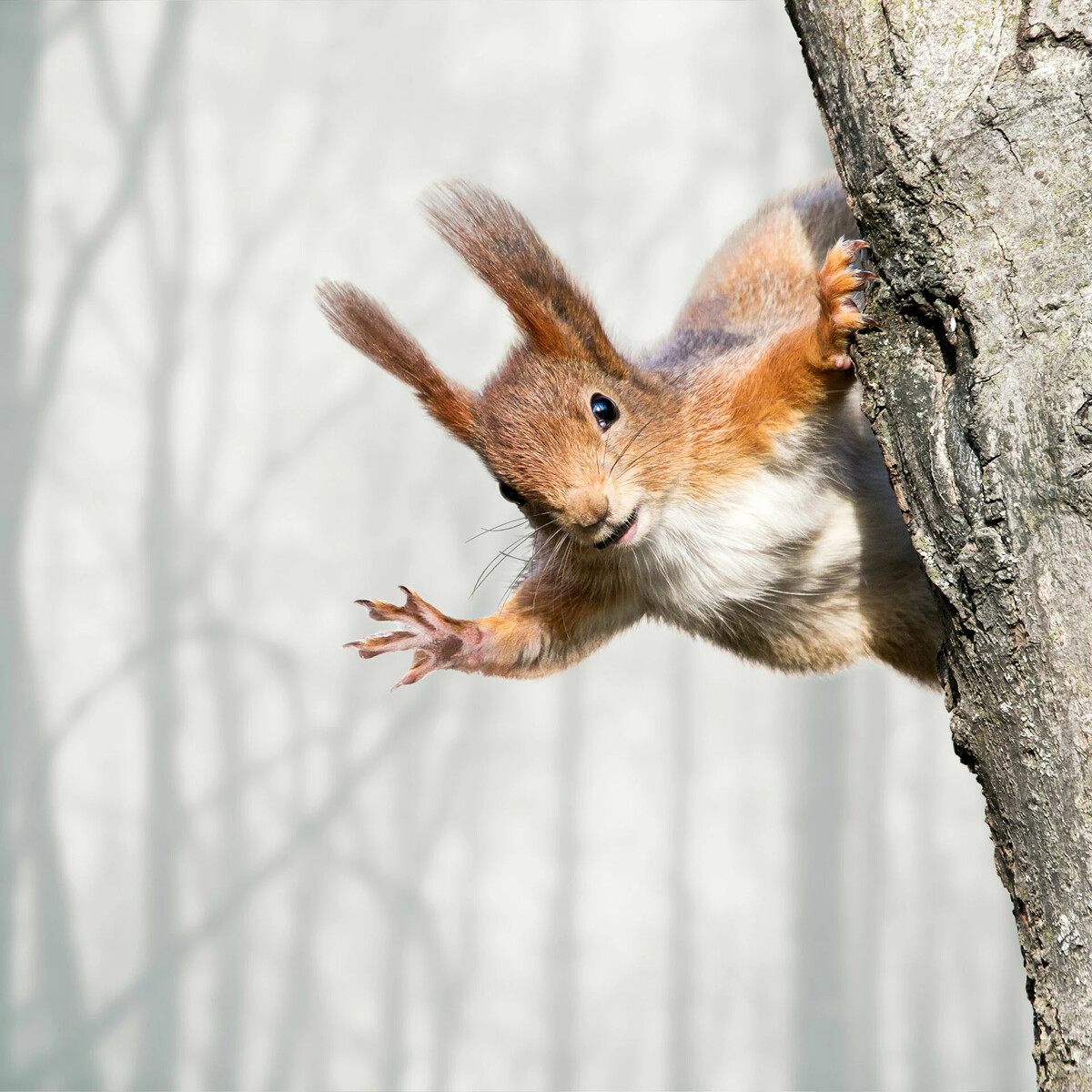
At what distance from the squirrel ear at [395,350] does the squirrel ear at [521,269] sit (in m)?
0.14

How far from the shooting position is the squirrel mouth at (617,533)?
166 cm

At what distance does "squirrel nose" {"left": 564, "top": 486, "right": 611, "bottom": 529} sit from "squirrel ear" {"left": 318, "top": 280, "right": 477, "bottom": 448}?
226mm

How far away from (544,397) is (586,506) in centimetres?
18

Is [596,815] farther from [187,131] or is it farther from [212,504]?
[187,131]

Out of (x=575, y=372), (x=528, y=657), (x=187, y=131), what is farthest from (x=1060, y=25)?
(x=187, y=131)

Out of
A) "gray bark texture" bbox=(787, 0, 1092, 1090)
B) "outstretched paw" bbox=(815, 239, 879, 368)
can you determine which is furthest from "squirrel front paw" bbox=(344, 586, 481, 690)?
"gray bark texture" bbox=(787, 0, 1092, 1090)

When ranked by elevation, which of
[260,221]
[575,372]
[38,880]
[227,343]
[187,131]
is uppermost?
[187,131]

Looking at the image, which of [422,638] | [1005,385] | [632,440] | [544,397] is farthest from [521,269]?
[1005,385]

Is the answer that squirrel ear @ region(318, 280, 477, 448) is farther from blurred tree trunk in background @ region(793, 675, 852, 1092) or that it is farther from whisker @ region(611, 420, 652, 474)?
blurred tree trunk in background @ region(793, 675, 852, 1092)

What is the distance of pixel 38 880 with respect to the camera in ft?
16.1

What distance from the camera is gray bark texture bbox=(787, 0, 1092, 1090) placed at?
101cm

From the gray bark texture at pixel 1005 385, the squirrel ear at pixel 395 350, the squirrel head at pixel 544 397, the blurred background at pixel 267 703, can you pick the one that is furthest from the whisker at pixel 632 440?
the blurred background at pixel 267 703

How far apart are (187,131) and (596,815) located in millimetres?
3258

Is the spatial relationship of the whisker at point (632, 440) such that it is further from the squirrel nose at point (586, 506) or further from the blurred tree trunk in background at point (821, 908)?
the blurred tree trunk in background at point (821, 908)
